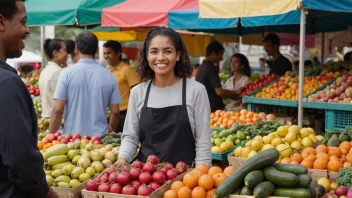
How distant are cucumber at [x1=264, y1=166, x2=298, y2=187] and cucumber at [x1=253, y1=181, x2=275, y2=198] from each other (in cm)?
4

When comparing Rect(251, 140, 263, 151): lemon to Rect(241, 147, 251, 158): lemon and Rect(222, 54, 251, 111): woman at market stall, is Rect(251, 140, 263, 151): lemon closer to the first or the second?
Rect(241, 147, 251, 158): lemon

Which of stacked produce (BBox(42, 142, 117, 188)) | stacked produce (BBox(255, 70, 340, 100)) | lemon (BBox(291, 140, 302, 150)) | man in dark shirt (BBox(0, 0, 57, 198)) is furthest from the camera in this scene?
stacked produce (BBox(255, 70, 340, 100))

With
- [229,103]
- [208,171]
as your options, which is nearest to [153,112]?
[208,171]

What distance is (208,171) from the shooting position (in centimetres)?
380

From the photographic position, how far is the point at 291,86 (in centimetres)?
901

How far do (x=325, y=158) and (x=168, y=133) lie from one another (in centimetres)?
172

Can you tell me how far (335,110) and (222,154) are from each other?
234 cm

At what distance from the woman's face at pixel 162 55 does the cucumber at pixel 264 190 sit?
1072 millimetres

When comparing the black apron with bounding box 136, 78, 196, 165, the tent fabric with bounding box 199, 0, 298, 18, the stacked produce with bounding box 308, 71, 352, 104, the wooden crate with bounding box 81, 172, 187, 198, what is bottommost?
the wooden crate with bounding box 81, 172, 187, 198

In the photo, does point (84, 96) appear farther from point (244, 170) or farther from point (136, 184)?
point (244, 170)

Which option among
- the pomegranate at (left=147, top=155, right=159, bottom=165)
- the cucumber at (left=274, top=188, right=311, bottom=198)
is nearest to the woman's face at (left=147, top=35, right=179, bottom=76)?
the pomegranate at (left=147, top=155, right=159, bottom=165)

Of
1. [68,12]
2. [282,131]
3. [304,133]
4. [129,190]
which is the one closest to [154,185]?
[129,190]

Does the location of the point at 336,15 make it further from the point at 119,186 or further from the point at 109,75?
the point at 119,186

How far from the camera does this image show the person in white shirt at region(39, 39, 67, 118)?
7.73 m
